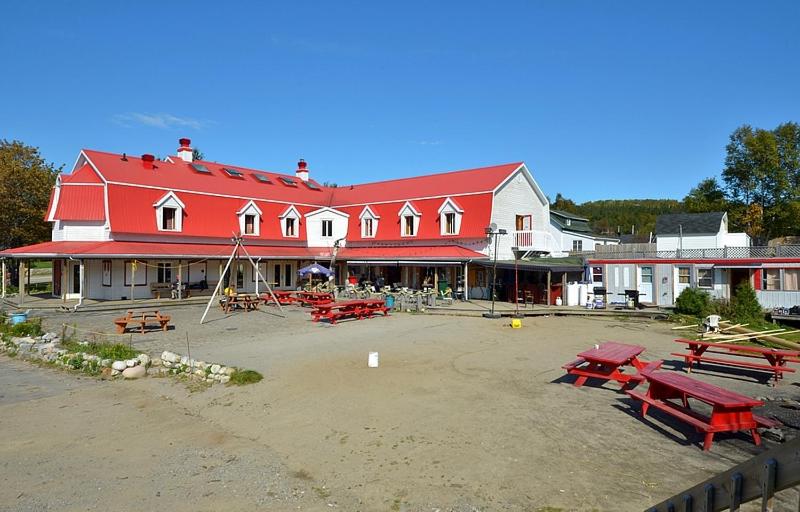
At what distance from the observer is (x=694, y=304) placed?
21344mm

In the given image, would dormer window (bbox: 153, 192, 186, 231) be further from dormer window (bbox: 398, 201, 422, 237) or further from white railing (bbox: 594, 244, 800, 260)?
white railing (bbox: 594, 244, 800, 260)

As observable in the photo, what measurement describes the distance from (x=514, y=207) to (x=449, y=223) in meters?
4.45

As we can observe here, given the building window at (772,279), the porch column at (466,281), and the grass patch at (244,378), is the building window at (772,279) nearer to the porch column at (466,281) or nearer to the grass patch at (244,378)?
the porch column at (466,281)

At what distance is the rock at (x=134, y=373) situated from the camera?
36.4 ft

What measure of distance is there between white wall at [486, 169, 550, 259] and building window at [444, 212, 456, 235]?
2.74 metres

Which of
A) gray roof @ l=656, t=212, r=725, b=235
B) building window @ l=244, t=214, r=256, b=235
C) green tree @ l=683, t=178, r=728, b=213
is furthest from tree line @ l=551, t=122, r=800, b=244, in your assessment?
building window @ l=244, t=214, r=256, b=235

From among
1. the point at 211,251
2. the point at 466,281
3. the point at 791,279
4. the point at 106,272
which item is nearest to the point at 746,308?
the point at 791,279

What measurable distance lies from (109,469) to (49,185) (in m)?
40.8

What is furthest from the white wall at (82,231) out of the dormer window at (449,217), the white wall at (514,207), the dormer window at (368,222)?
the white wall at (514,207)

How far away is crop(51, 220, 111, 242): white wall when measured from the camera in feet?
90.0

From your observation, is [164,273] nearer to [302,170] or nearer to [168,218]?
[168,218]

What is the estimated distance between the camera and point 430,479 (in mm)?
5848

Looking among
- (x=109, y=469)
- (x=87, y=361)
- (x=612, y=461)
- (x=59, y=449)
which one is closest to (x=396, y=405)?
(x=612, y=461)

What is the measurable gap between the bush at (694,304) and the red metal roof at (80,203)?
30609 mm
